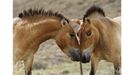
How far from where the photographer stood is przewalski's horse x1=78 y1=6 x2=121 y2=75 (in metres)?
1.62

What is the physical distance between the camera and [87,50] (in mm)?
1624

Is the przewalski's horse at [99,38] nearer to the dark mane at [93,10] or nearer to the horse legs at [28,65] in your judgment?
the dark mane at [93,10]

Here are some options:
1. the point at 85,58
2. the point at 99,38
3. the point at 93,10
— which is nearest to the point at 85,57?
the point at 85,58

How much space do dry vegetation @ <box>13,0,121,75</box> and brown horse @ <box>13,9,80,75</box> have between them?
0.03 meters

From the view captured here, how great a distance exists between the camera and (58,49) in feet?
5.26

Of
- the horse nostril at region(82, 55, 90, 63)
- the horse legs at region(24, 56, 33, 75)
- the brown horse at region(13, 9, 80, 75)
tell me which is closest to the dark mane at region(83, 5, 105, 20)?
the brown horse at region(13, 9, 80, 75)

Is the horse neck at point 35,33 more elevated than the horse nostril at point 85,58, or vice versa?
the horse neck at point 35,33

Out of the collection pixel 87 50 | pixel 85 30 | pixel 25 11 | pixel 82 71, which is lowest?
pixel 82 71

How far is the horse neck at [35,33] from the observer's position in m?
1.58

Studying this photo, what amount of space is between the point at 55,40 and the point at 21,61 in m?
0.21

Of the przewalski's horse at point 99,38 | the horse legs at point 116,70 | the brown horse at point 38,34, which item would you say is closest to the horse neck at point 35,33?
the brown horse at point 38,34

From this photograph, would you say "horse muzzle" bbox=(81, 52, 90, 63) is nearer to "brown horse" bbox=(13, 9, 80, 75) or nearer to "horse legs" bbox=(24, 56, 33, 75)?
"brown horse" bbox=(13, 9, 80, 75)
